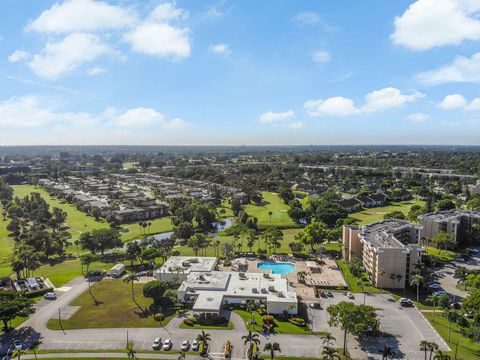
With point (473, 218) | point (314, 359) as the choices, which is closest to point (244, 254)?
point (314, 359)

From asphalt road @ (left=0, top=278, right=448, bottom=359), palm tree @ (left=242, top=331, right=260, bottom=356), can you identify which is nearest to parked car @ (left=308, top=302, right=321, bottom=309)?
asphalt road @ (left=0, top=278, right=448, bottom=359)

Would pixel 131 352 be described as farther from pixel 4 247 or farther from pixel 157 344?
pixel 4 247

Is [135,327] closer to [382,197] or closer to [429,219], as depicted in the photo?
[429,219]

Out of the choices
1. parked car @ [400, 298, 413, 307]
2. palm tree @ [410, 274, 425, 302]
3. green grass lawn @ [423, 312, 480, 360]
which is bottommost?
green grass lawn @ [423, 312, 480, 360]

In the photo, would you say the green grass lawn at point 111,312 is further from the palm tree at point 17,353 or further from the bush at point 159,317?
the palm tree at point 17,353

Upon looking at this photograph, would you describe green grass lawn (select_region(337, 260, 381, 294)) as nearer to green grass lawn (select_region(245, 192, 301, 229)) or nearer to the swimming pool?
the swimming pool

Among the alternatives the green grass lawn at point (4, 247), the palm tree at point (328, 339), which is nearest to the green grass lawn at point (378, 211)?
the palm tree at point (328, 339)
